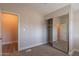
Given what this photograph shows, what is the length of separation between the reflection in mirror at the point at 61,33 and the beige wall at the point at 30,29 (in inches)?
19.2

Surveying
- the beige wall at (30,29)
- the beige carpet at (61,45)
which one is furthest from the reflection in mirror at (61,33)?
the beige wall at (30,29)

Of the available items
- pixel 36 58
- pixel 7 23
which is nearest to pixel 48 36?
pixel 7 23

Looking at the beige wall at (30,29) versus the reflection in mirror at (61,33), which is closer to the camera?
the reflection in mirror at (61,33)

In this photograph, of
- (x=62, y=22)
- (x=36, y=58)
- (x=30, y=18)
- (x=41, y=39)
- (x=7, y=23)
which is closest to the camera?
(x=36, y=58)

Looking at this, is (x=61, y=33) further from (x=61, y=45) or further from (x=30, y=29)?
(x=30, y=29)

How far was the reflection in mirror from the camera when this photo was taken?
8.72ft

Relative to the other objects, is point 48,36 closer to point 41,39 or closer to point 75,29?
point 41,39

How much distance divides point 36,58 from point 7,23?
3454 mm

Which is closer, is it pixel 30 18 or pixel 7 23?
pixel 30 18

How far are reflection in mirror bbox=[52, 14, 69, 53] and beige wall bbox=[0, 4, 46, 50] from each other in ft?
1.60

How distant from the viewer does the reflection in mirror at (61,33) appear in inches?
105

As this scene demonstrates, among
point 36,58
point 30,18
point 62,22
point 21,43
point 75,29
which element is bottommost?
point 21,43

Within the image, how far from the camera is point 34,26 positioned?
3.12 m

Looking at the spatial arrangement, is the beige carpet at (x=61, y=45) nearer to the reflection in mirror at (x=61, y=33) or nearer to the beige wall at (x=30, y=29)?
the reflection in mirror at (x=61, y=33)
